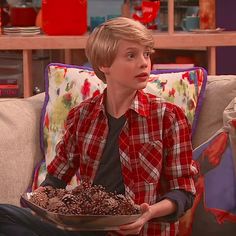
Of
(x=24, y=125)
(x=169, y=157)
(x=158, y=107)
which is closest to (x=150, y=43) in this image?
(x=158, y=107)

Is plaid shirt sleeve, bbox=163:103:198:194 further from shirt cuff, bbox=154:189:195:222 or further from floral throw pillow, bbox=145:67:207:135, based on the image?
floral throw pillow, bbox=145:67:207:135

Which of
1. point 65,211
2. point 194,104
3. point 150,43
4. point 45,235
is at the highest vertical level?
point 150,43

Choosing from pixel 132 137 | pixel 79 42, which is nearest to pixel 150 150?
pixel 132 137

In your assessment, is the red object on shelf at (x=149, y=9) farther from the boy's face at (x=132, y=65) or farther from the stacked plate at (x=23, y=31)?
the boy's face at (x=132, y=65)

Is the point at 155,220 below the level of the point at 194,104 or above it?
below

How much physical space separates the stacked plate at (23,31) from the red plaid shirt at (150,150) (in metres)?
1.39

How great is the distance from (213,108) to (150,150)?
0.46 m

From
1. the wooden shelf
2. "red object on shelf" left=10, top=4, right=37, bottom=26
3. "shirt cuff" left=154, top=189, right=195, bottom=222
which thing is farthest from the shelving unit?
"shirt cuff" left=154, top=189, right=195, bottom=222

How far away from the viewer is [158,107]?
1.51m

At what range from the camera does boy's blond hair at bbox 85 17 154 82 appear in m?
1.45

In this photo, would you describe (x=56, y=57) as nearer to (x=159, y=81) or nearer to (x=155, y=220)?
(x=159, y=81)

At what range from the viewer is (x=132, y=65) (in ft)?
4.76

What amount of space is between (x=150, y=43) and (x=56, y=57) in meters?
1.83

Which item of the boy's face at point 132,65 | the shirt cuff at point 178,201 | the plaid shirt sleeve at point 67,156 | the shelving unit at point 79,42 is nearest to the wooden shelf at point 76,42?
the shelving unit at point 79,42
